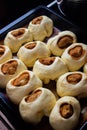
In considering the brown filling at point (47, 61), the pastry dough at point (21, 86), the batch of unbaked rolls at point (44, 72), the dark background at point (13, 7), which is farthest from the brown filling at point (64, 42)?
the dark background at point (13, 7)

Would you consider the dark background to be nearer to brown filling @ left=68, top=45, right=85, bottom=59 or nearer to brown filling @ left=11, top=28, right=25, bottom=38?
brown filling @ left=11, top=28, right=25, bottom=38

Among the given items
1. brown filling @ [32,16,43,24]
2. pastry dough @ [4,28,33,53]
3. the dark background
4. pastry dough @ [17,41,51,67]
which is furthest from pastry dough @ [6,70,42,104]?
the dark background

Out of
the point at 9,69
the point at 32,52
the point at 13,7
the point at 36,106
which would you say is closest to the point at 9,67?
the point at 9,69

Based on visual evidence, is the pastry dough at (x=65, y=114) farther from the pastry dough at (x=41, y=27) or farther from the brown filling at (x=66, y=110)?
the pastry dough at (x=41, y=27)

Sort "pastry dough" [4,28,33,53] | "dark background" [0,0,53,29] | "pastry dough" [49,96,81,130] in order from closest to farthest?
"pastry dough" [49,96,81,130]
"pastry dough" [4,28,33,53]
"dark background" [0,0,53,29]

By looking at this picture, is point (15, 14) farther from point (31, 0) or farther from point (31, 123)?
point (31, 123)

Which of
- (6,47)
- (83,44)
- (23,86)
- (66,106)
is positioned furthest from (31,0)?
(66,106)

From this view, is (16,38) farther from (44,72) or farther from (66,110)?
(66,110)
